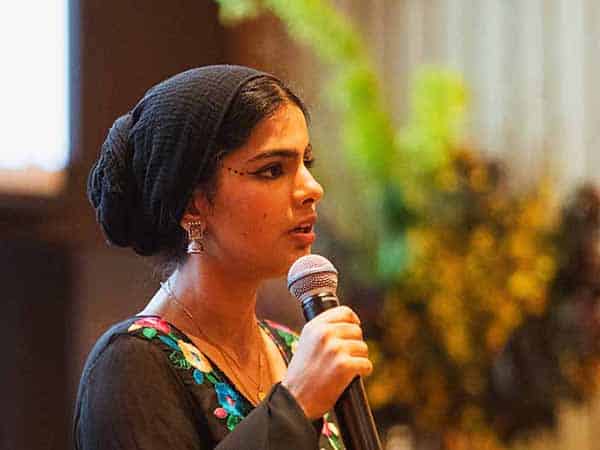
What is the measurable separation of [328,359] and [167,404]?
0.24 m

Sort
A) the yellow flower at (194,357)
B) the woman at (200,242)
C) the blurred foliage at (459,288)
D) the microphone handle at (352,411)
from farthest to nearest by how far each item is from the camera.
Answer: the blurred foliage at (459,288) → the yellow flower at (194,357) → the woman at (200,242) → the microphone handle at (352,411)

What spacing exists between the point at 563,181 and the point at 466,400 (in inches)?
35.2

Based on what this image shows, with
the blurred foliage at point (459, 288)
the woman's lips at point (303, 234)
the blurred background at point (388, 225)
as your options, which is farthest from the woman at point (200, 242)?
the blurred foliage at point (459, 288)

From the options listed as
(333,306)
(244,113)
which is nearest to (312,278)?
(333,306)

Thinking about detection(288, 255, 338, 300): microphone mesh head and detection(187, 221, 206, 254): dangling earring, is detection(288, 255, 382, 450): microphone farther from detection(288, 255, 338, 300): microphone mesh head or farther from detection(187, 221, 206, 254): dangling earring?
detection(187, 221, 206, 254): dangling earring

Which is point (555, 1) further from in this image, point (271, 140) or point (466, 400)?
point (271, 140)

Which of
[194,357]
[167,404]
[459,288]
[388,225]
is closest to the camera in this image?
[167,404]

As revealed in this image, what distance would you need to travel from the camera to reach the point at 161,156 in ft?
4.91

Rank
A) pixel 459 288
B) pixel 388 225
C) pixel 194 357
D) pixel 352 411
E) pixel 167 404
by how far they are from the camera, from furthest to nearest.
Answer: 1. pixel 388 225
2. pixel 459 288
3. pixel 194 357
4. pixel 167 404
5. pixel 352 411

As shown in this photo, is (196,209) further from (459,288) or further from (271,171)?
(459,288)

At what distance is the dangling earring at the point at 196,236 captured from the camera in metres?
1.55

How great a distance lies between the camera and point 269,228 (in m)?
1.49

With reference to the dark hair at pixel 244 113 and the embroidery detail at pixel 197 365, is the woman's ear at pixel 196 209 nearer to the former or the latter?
the dark hair at pixel 244 113

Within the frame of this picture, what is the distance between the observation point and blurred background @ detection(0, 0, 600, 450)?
2998 millimetres
